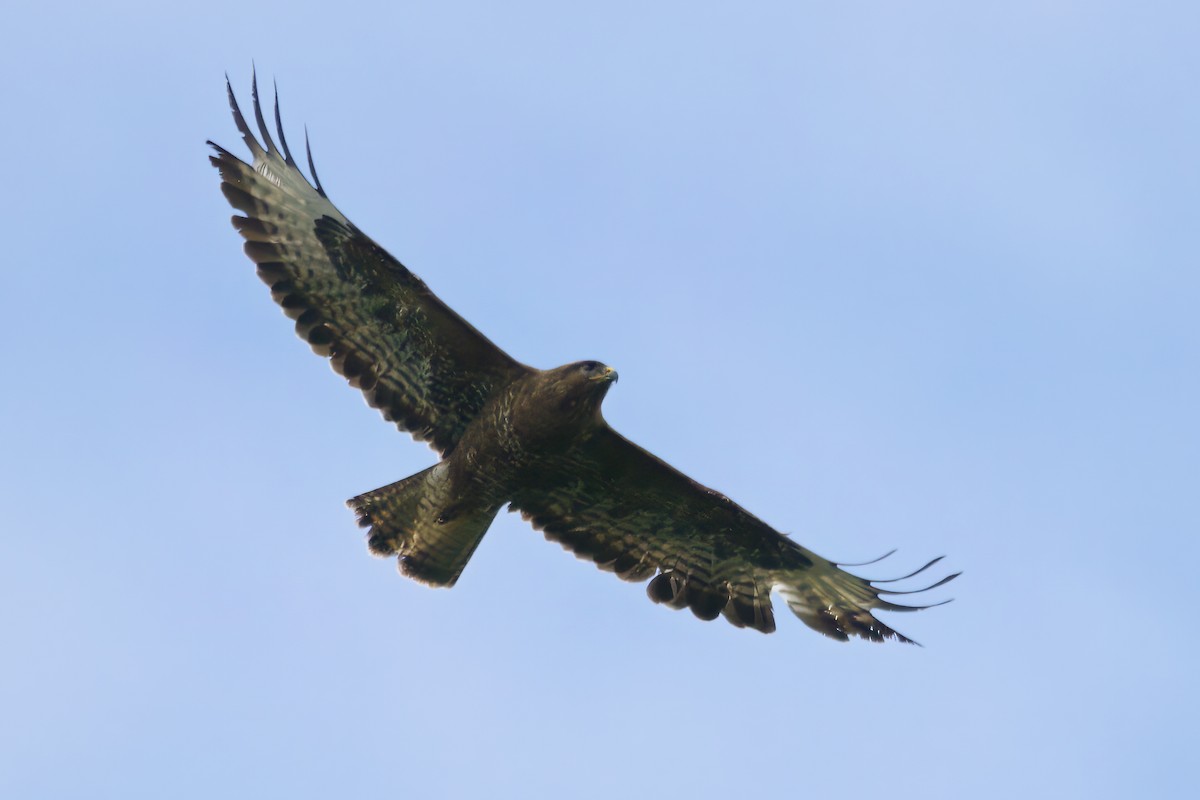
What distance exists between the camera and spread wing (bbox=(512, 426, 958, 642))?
1459cm

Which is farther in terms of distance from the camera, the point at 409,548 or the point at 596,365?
the point at 409,548

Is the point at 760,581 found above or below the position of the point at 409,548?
above

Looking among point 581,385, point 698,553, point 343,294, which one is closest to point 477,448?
point 581,385

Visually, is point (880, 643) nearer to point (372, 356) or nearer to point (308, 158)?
point (372, 356)

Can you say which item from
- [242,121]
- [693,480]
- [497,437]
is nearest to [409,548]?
[497,437]

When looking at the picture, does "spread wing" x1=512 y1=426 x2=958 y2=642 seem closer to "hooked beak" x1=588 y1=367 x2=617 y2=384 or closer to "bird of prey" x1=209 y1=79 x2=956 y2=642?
"bird of prey" x1=209 y1=79 x2=956 y2=642

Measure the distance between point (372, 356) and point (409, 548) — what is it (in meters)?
1.61

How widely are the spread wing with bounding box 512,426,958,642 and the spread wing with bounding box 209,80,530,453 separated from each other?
112 cm

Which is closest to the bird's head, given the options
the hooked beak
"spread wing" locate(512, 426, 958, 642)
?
the hooked beak

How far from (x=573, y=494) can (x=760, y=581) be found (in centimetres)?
178

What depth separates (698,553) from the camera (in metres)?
14.9

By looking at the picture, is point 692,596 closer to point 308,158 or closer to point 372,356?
point 372,356

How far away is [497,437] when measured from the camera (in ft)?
45.6

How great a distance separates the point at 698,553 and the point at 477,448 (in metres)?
2.20
